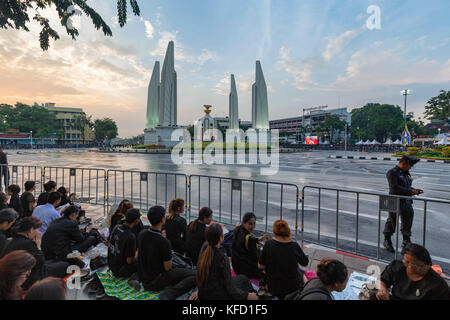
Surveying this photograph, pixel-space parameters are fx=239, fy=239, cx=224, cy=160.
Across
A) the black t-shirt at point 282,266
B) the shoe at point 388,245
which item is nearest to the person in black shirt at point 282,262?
the black t-shirt at point 282,266

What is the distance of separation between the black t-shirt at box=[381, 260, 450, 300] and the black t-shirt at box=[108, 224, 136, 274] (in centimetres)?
308

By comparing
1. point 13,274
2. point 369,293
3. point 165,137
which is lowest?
point 369,293

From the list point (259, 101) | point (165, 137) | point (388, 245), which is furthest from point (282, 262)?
point (259, 101)

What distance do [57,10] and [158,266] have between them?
28.2 feet

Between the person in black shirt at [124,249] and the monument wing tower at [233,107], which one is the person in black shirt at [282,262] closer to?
the person in black shirt at [124,249]

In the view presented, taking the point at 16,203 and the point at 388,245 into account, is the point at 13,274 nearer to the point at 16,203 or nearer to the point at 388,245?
the point at 16,203

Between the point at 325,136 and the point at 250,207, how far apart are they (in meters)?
119

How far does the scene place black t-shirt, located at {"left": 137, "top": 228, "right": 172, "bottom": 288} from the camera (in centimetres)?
297

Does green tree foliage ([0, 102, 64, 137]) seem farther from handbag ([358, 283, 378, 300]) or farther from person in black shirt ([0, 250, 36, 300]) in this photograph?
handbag ([358, 283, 378, 300])

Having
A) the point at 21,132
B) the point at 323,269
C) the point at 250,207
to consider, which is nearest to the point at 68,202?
the point at 250,207

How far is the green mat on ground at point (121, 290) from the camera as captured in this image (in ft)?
10.0

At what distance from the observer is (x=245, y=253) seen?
10.9ft

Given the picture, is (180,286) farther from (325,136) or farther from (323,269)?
(325,136)

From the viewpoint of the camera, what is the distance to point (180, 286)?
3.05 m
